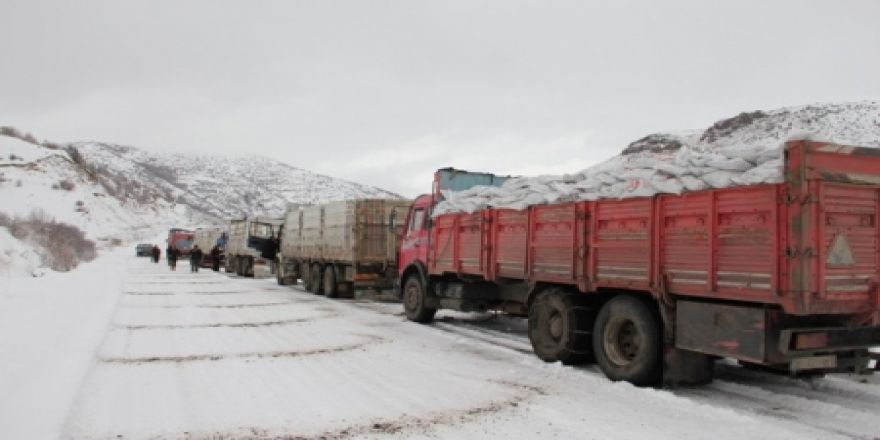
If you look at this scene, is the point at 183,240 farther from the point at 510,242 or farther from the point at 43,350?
the point at 510,242

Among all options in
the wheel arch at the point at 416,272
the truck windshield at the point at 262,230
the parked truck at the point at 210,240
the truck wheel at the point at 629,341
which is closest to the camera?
the truck wheel at the point at 629,341

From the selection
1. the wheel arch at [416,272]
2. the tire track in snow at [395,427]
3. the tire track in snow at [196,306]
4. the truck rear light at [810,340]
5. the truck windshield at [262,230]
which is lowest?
the tire track in snow at [395,427]

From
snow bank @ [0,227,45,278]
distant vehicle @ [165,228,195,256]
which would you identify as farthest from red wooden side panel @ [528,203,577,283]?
distant vehicle @ [165,228,195,256]

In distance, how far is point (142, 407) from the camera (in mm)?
6016

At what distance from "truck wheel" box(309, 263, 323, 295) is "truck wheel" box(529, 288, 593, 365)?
501 inches

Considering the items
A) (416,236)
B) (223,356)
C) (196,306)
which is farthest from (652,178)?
(196,306)

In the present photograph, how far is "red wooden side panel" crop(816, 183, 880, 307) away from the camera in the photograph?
562 cm

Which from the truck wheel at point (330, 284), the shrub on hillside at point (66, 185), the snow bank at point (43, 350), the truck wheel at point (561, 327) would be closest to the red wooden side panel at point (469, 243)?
the truck wheel at point (561, 327)

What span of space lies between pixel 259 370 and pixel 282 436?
107 inches

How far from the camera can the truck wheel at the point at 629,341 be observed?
6969mm

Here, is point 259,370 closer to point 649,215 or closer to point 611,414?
point 611,414

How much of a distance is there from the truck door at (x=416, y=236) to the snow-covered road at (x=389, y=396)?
8.35 feet

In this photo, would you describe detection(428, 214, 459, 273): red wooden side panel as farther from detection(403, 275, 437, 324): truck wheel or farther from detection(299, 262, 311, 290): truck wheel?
detection(299, 262, 311, 290): truck wheel

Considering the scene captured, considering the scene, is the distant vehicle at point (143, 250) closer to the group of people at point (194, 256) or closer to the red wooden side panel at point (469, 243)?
the group of people at point (194, 256)
